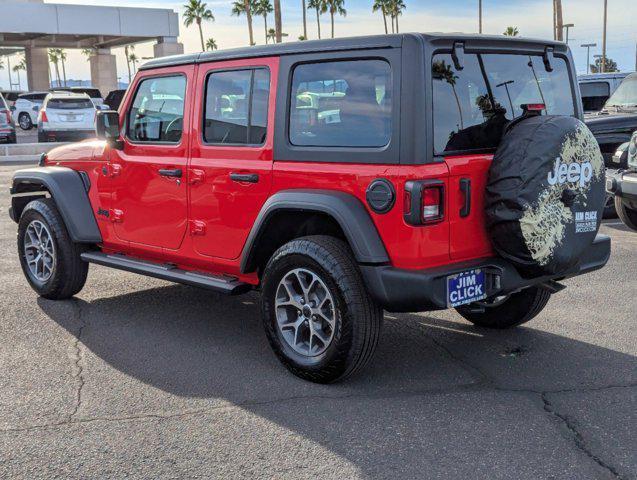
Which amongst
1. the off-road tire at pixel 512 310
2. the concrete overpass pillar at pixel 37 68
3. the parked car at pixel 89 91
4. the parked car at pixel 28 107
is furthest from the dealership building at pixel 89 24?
the off-road tire at pixel 512 310

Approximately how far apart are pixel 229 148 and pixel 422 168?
1.41 meters

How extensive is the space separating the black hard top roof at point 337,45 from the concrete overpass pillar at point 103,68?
42.6 meters

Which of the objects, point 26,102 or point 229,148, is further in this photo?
point 26,102

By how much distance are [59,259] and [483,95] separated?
352 cm

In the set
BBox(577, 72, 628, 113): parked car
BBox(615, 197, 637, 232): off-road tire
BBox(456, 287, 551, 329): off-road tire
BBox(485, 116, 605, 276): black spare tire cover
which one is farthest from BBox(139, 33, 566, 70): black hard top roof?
BBox(577, 72, 628, 113): parked car

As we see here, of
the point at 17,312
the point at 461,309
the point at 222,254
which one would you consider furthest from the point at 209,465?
the point at 17,312

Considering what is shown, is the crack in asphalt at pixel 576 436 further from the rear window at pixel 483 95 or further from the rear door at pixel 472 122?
the rear window at pixel 483 95

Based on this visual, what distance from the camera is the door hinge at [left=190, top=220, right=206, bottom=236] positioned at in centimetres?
493

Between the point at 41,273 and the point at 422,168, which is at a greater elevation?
the point at 422,168

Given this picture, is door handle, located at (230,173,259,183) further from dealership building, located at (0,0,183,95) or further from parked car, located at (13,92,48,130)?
dealership building, located at (0,0,183,95)

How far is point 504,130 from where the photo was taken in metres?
4.25

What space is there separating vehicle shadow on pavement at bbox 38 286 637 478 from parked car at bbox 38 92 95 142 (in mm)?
17232

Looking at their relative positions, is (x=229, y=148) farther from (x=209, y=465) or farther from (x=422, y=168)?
(x=209, y=465)

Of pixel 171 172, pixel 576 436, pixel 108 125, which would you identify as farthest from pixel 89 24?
pixel 576 436
